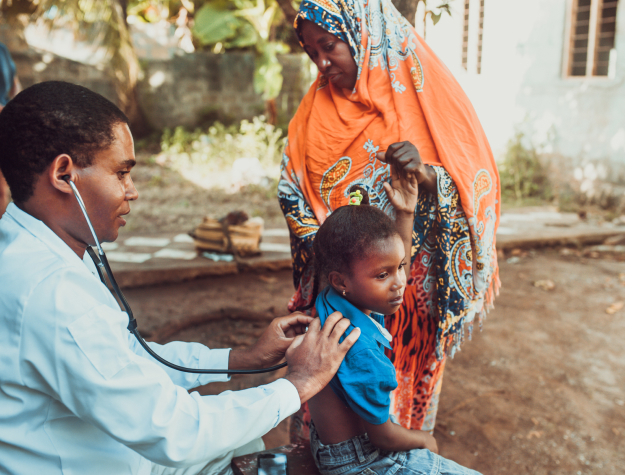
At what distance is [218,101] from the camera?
448 inches

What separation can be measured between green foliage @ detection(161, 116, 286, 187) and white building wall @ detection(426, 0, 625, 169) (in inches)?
165

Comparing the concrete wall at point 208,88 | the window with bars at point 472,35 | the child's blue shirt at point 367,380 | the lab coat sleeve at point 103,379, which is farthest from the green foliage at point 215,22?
the lab coat sleeve at point 103,379

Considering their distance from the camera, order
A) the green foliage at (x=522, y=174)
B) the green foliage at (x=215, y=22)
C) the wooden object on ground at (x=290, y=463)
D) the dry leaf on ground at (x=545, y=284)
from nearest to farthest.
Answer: the wooden object on ground at (x=290, y=463) < the dry leaf on ground at (x=545, y=284) < the green foliage at (x=522, y=174) < the green foliage at (x=215, y=22)

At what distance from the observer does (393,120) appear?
80.4 inches

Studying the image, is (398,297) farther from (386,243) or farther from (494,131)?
(494,131)

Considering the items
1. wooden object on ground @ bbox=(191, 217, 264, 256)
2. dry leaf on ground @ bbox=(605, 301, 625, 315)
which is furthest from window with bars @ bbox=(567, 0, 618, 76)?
wooden object on ground @ bbox=(191, 217, 264, 256)

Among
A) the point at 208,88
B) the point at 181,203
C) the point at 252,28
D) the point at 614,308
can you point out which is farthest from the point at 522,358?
the point at 208,88

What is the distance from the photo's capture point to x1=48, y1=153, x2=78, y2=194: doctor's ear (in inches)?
48.3

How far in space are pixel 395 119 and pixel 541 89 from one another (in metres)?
7.79

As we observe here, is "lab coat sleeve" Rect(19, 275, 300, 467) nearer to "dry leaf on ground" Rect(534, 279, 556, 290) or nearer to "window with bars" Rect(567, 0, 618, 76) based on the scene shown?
"dry leaf on ground" Rect(534, 279, 556, 290)

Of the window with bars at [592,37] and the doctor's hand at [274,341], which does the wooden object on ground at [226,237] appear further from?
the window with bars at [592,37]

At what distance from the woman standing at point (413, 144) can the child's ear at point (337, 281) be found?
467mm

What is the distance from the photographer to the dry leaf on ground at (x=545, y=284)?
5.25 metres

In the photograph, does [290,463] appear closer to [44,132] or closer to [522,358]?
[44,132]
